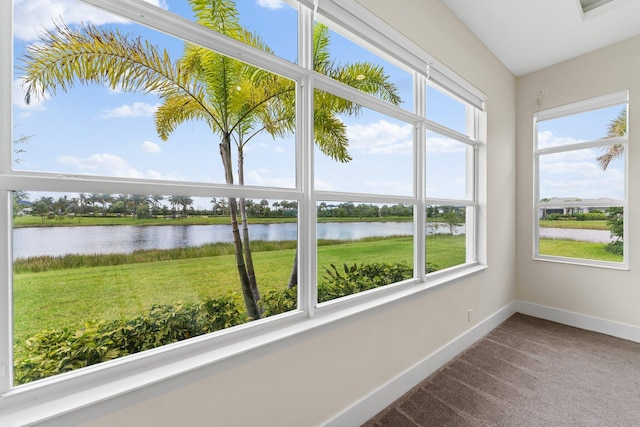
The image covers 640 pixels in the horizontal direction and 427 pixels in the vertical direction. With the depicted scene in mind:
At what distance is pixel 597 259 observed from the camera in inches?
127

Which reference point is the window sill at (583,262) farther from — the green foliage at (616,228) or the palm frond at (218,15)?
the palm frond at (218,15)

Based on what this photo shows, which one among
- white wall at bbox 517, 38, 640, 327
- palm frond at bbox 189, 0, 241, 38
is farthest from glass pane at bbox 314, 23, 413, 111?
white wall at bbox 517, 38, 640, 327

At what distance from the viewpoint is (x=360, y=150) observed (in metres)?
1.94

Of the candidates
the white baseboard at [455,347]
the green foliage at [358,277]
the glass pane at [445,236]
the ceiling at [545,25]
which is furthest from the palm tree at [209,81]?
the ceiling at [545,25]

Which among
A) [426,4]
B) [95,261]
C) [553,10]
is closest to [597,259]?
[553,10]

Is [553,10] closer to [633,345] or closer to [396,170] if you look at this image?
[396,170]

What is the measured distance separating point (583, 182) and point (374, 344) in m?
3.27

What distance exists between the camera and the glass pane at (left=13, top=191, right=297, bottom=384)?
0.93m

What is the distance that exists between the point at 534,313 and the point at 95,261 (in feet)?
14.8

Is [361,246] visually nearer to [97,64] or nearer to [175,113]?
[175,113]

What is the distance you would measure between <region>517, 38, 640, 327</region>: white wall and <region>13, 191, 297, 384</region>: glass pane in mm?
3675

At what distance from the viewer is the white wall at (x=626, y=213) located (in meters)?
2.93

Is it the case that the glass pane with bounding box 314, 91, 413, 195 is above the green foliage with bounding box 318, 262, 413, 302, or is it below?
above

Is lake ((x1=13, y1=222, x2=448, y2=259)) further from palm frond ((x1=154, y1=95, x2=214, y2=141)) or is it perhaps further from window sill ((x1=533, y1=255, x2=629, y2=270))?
window sill ((x1=533, y1=255, x2=629, y2=270))
